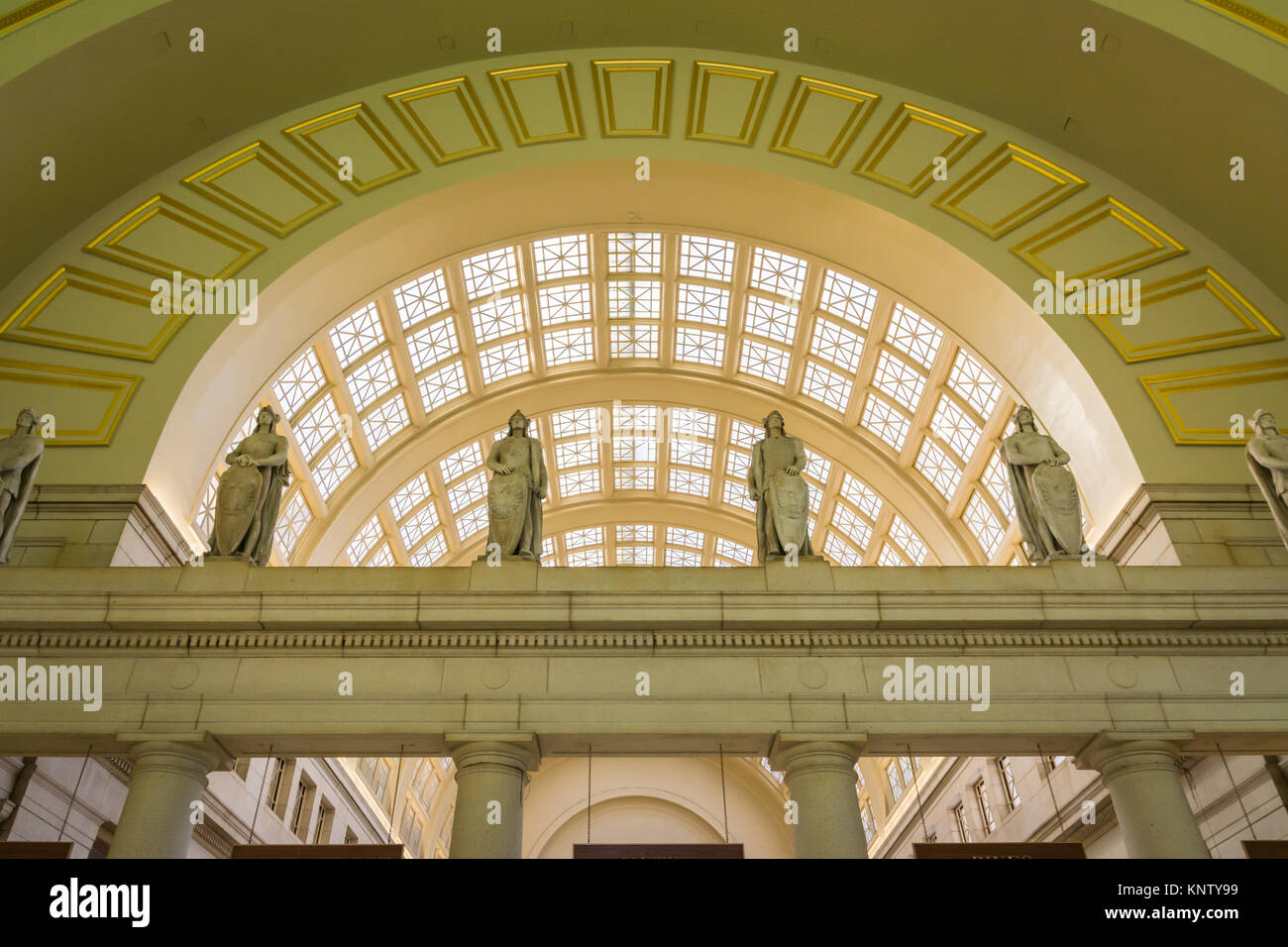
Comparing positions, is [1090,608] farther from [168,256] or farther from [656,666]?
[168,256]

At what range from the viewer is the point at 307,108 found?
690 inches

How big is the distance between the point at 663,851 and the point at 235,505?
634cm

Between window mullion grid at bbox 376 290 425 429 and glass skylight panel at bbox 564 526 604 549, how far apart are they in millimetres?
9019

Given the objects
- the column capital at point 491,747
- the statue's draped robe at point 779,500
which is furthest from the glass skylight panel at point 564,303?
the column capital at point 491,747

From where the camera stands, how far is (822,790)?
8.94 meters

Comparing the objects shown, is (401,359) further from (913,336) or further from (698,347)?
(913,336)

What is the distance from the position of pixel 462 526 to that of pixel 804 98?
16.7 metres

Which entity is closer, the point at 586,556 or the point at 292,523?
the point at 292,523

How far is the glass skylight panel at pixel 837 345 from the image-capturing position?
23.5 m

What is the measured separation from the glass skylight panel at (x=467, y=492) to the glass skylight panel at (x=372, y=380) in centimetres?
482

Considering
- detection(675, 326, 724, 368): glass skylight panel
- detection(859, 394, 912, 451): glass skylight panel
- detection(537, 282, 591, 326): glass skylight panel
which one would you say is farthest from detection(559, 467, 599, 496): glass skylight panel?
detection(859, 394, 912, 451): glass skylight panel

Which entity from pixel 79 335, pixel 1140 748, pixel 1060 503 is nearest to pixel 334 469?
pixel 79 335

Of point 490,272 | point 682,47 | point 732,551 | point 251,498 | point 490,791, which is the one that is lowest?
point 490,791

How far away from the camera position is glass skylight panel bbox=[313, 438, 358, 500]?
22.4 meters
